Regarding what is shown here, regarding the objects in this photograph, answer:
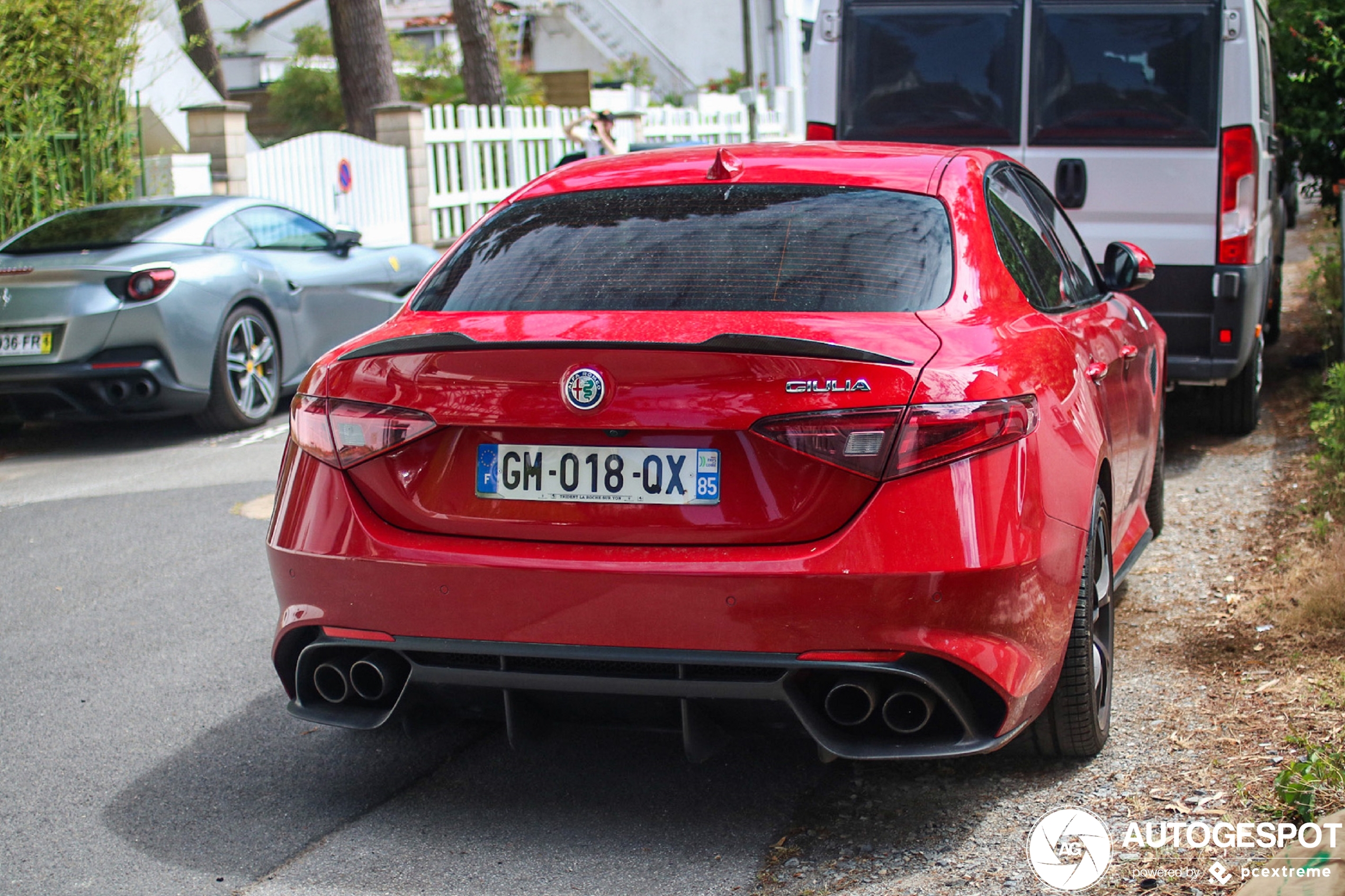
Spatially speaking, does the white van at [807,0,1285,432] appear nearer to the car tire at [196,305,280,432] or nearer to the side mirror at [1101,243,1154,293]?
the side mirror at [1101,243,1154,293]

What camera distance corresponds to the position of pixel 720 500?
322 centimetres

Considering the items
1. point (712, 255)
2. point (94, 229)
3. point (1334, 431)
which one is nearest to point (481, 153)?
point (94, 229)

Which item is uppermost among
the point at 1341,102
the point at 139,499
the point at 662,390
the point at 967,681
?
the point at 1341,102

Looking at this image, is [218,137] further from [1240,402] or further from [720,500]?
[720,500]

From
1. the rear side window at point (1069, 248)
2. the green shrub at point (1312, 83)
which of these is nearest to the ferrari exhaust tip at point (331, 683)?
the rear side window at point (1069, 248)

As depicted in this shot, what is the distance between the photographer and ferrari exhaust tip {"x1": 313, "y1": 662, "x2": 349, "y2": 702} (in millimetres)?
3582

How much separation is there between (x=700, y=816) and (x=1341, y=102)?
826cm

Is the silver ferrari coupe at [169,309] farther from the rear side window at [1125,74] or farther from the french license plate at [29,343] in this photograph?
the rear side window at [1125,74]

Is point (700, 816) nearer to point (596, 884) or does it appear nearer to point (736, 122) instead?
point (596, 884)

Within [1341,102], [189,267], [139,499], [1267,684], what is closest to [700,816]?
[1267,684]

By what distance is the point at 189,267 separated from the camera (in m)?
9.13

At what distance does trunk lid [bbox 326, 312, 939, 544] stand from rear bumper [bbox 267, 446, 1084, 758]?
0.06m

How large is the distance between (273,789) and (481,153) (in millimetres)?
18550

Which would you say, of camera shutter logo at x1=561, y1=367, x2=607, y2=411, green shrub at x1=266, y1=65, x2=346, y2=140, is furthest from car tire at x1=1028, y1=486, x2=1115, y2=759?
green shrub at x1=266, y1=65, x2=346, y2=140
